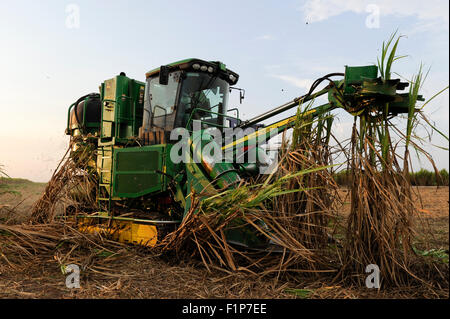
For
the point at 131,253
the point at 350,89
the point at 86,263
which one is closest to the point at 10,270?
the point at 86,263

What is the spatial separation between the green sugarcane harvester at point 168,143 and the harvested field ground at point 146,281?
55cm

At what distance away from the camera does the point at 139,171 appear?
18.5 ft

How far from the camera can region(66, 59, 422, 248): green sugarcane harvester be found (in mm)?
4515

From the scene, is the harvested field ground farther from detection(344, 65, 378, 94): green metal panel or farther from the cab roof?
A: the cab roof

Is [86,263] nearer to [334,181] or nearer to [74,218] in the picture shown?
[74,218]

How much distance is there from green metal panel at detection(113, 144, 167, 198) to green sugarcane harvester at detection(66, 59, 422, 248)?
1cm

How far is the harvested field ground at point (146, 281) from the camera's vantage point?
133 inches

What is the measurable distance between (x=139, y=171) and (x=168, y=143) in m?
0.60

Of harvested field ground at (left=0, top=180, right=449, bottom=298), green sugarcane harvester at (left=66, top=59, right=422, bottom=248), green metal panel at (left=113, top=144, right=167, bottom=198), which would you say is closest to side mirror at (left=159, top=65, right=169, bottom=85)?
green sugarcane harvester at (left=66, top=59, right=422, bottom=248)

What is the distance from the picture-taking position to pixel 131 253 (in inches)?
196
